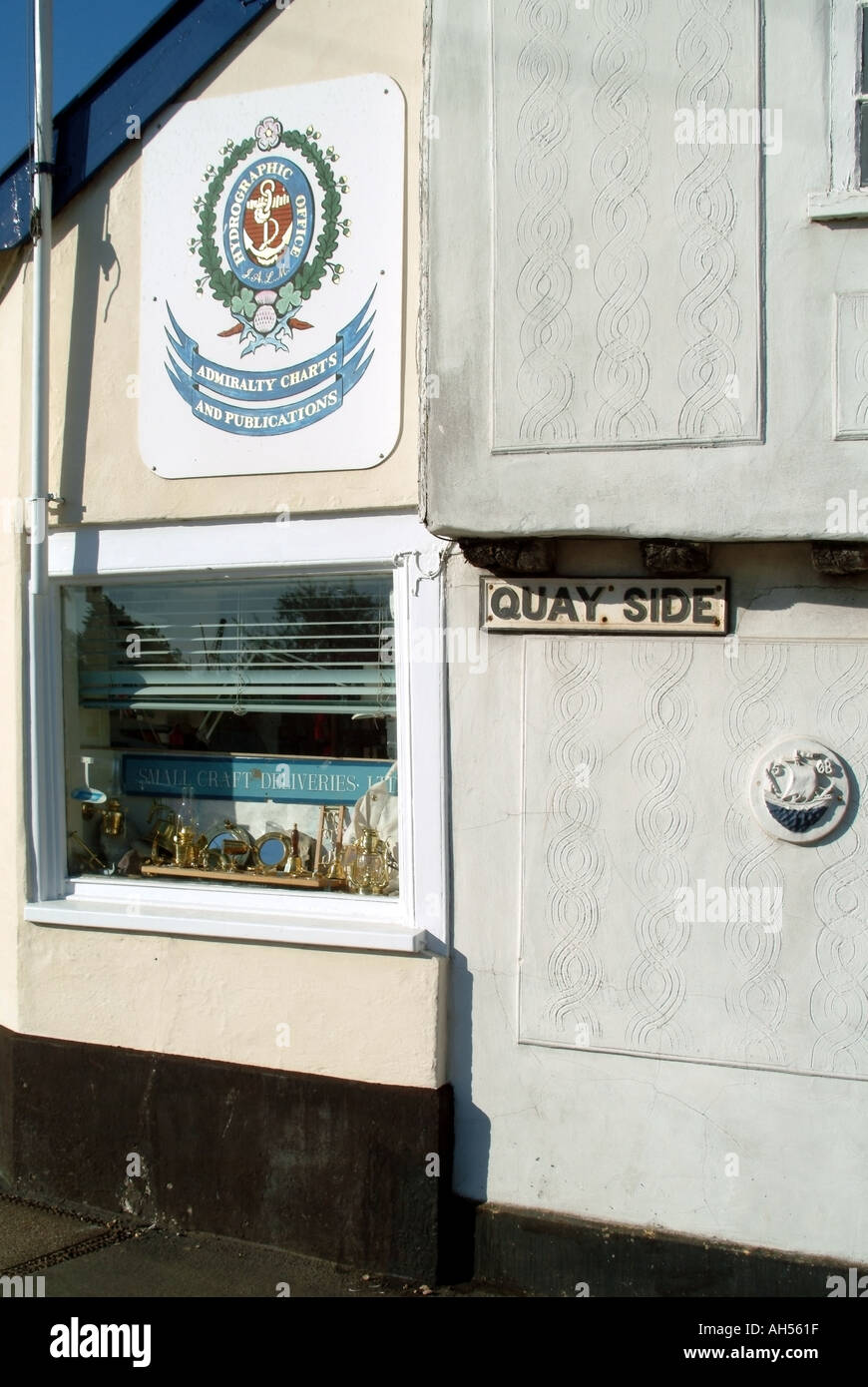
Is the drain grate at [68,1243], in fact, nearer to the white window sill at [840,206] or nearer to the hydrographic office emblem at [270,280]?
the hydrographic office emblem at [270,280]

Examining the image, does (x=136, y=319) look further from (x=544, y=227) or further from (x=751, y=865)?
(x=751, y=865)

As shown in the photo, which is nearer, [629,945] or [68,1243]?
[629,945]

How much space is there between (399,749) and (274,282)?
2.10 metres

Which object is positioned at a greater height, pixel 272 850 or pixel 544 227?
pixel 544 227

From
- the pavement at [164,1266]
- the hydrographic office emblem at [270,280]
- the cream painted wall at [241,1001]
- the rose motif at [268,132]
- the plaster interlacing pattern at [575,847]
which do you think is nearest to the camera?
the plaster interlacing pattern at [575,847]

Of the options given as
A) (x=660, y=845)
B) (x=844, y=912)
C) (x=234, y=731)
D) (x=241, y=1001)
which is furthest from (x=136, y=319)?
(x=844, y=912)

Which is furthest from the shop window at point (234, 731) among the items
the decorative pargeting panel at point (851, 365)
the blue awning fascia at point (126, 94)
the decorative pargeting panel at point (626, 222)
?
the decorative pargeting panel at point (851, 365)

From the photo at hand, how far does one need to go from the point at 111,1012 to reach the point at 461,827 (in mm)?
1977

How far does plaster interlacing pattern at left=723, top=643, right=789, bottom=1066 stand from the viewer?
4.45 meters

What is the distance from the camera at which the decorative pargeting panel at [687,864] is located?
4387 millimetres

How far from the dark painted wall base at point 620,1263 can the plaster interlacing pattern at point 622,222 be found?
2964mm

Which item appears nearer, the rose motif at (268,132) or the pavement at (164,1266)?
the pavement at (164,1266)

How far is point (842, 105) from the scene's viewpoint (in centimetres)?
411
